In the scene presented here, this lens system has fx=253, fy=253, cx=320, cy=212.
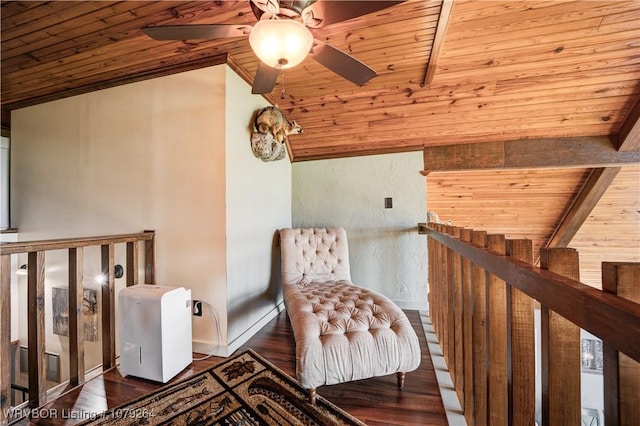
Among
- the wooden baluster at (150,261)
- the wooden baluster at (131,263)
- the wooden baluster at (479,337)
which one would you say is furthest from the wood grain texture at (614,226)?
the wooden baluster at (131,263)

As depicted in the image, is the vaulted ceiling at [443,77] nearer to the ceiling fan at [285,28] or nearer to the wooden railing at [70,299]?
the ceiling fan at [285,28]

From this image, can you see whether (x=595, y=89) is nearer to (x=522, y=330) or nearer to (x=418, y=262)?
(x=418, y=262)

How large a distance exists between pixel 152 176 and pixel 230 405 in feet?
5.97

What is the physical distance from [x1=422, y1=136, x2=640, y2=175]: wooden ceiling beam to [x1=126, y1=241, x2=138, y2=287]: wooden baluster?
2.97 meters

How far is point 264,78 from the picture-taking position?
5.25ft

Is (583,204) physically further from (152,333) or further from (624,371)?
(152,333)

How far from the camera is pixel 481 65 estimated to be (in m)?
2.16

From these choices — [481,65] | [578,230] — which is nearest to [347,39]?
[481,65]

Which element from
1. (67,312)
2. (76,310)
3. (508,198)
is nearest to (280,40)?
(76,310)

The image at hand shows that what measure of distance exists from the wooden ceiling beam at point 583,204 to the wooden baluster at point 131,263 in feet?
15.7

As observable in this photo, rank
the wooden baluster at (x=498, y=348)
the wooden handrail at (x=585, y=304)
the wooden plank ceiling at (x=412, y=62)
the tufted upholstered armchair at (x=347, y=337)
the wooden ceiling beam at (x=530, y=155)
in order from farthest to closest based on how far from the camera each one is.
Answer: the wooden ceiling beam at (x=530, y=155) → the wooden plank ceiling at (x=412, y=62) → the tufted upholstered armchair at (x=347, y=337) → the wooden baluster at (x=498, y=348) → the wooden handrail at (x=585, y=304)

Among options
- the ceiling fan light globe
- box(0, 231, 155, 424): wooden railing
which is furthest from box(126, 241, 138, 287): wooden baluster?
the ceiling fan light globe

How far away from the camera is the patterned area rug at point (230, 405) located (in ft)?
4.25

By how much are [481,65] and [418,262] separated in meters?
2.00
